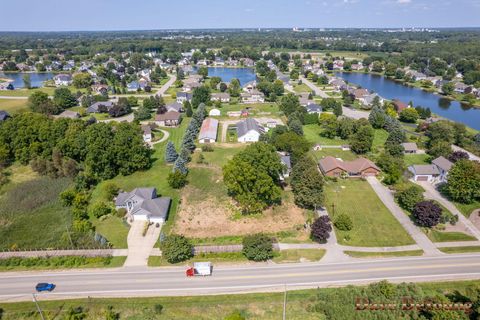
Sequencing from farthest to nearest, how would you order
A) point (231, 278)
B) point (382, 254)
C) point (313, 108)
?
point (313, 108), point (382, 254), point (231, 278)

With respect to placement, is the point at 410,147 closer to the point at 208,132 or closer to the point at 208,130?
the point at 208,132

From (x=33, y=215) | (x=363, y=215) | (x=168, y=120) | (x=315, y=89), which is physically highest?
(x=315, y=89)

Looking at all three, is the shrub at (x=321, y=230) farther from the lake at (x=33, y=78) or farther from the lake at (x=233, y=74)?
the lake at (x=33, y=78)

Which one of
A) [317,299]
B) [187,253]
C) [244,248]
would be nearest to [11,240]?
[187,253]

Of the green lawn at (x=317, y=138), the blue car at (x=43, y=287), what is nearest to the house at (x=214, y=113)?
the green lawn at (x=317, y=138)

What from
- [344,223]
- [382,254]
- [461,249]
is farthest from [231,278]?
[461,249]

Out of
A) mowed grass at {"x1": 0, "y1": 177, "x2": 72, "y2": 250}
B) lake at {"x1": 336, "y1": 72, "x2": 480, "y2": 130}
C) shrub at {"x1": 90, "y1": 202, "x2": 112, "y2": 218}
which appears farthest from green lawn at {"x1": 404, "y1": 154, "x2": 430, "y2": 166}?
mowed grass at {"x1": 0, "y1": 177, "x2": 72, "y2": 250}

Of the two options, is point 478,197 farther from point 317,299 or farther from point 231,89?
point 231,89
